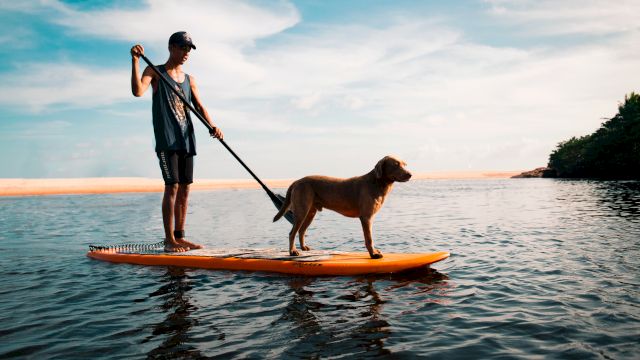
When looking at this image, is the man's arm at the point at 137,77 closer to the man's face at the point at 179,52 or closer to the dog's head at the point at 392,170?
the man's face at the point at 179,52

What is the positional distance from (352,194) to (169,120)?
150 inches

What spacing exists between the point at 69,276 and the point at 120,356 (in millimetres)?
4541

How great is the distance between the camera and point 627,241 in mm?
9328

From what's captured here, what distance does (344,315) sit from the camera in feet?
15.9

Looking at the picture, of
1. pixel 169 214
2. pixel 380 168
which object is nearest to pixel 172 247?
pixel 169 214

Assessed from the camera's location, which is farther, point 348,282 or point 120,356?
point 348,282

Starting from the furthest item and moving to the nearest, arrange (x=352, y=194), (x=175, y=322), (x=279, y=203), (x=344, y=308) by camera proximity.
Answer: (x=279, y=203) → (x=352, y=194) → (x=344, y=308) → (x=175, y=322)

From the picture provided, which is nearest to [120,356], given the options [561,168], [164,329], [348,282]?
[164,329]

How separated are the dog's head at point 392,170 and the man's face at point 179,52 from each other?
447 centimetres

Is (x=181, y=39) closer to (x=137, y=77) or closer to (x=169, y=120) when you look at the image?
(x=137, y=77)

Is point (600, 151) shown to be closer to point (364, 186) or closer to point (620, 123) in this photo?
point (620, 123)

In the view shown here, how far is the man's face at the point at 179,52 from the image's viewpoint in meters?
8.16

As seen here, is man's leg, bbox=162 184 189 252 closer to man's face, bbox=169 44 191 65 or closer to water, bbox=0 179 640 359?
water, bbox=0 179 640 359

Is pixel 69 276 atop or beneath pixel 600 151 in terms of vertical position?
beneath
